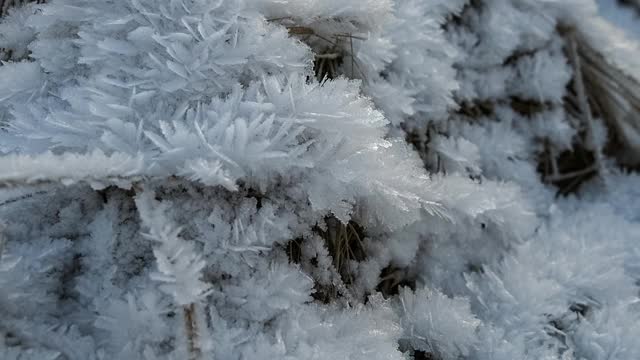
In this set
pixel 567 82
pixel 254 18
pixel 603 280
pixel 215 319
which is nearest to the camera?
pixel 215 319

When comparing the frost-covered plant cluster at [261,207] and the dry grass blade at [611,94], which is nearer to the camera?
the frost-covered plant cluster at [261,207]

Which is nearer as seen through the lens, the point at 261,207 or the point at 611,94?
the point at 261,207

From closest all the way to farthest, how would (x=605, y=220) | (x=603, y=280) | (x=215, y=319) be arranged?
(x=215, y=319) → (x=603, y=280) → (x=605, y=220)

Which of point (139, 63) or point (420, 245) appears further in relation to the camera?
point (420, 245)

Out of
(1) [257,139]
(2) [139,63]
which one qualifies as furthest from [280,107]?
(2) [139,63]

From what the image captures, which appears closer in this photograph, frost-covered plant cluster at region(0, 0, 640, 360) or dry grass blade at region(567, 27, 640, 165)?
frost-covered plant cluster at region(0, 0, 640, 360)

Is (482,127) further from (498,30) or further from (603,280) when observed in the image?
(603,280)

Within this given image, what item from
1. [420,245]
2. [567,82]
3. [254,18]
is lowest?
[420,245]

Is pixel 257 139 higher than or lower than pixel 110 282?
higher
